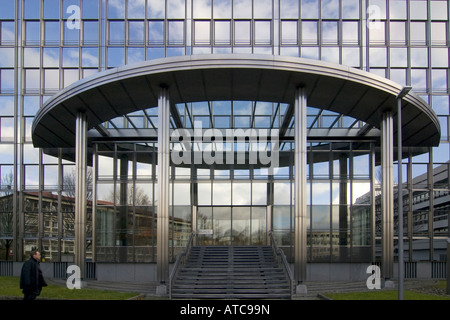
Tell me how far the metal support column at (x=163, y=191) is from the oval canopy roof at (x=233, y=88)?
0.91 meters

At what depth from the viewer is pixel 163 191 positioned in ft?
64.4

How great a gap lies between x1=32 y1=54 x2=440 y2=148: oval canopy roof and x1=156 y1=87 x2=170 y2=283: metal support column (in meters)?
0.91

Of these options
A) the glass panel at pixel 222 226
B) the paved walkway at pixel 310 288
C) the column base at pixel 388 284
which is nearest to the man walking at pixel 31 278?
the paved walkway at pixel 310 288

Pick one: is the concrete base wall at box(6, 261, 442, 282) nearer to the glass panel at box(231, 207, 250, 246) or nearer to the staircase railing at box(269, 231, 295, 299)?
the glass panel at box(231, 207, 250, 246)

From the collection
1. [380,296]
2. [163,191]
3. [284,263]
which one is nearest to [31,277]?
[163,191]

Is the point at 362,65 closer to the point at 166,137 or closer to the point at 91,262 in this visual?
the point at 166,137

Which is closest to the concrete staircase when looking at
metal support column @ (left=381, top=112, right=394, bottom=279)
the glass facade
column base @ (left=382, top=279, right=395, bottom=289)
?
column base @ (left=382, top=279, right=395, bottom=289)

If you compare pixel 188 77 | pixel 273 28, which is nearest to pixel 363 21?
pixel 273 28

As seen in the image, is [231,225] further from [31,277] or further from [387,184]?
[31,277]

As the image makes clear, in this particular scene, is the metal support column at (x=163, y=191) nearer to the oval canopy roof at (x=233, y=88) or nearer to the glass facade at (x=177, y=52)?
the oval canopy roof at (x=233, y=88)

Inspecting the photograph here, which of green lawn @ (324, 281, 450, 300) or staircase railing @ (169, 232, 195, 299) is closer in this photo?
green lawn @ (324, 281, 450, 300)

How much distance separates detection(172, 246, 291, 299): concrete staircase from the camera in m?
18.7

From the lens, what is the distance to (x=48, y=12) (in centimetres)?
3288

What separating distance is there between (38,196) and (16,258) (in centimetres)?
414
